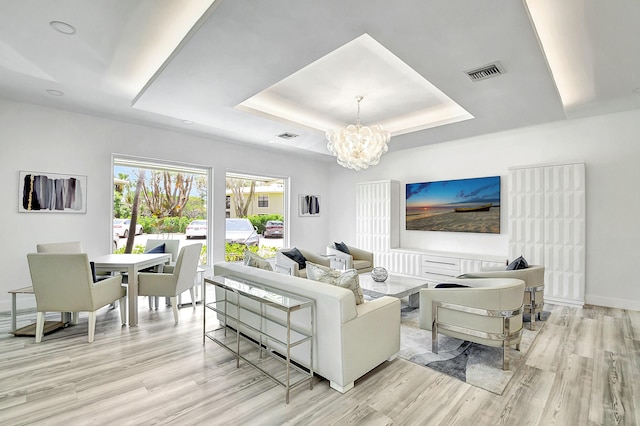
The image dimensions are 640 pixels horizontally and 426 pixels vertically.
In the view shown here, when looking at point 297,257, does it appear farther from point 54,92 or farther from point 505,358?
point 54,92

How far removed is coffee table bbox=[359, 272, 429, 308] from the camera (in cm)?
371

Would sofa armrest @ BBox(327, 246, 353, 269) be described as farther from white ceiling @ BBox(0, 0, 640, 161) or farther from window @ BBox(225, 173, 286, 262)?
white ceiling @ BBox(0, 0, 640, 161)

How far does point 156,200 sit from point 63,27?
3325 millimetres

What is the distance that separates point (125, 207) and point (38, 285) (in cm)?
215

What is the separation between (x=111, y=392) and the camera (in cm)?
228

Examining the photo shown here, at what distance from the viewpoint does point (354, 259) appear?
5844mm

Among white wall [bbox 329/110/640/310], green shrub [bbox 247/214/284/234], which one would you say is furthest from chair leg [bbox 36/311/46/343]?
white wall [bbox 329/110/640/310]

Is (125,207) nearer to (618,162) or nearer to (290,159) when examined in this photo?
(290,159)

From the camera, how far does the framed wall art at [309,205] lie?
24.3 feet

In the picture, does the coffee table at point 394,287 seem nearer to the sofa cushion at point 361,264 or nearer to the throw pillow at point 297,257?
the sofa cushion at point 361,264

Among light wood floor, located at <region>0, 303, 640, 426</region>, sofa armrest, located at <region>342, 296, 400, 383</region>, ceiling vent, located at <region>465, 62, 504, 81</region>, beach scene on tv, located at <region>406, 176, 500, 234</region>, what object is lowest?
light wood floor, located at <region>0, 303, 640, 426</region>

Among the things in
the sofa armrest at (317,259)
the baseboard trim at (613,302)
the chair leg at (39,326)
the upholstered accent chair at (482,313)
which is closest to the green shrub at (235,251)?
the sofa armrest at (317,259)

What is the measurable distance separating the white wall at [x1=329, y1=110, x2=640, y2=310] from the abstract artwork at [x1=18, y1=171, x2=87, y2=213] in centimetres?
651

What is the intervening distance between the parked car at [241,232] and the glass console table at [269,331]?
2.83m
